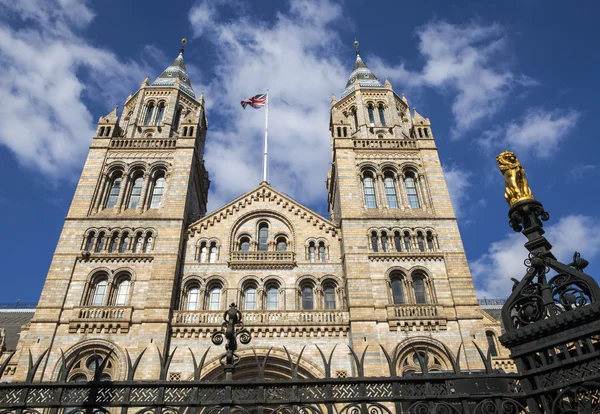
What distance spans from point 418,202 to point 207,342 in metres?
14.8

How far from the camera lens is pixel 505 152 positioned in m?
7.83

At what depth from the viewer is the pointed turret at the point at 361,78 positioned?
35.7 m

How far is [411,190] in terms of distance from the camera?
2845 cm

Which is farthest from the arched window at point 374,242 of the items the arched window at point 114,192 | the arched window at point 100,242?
the arched window at point 114,192

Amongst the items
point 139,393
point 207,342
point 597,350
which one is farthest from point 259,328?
point 597,350

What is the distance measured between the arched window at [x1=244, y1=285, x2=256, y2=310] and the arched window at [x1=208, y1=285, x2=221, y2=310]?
140cm

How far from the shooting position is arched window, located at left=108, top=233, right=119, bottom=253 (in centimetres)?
2477

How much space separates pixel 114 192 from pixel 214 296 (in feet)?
31.3

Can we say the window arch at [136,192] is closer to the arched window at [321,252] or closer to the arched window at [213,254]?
the arched window at [213,254]

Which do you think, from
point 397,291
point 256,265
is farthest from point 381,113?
point 256,265

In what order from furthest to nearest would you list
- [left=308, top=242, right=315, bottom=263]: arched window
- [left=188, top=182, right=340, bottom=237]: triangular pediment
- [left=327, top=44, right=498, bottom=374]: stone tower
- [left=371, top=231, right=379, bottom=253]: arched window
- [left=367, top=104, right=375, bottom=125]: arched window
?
[left=367, top=104, right=375, bottom=125]: arched window, [left=188, top=182, right=340, bottom=237]: triangular pediment, [left=308, top=242, right=315, bottom=263]: arched window, [left=371, top=231, right=379, bottom=253]: arched window, [left=327, top=44, right=498, bottom=374]: stone tower

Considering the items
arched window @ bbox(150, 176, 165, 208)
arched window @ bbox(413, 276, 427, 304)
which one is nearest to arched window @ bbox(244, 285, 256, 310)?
arched window @ bbox(150, 176, 165, 208)

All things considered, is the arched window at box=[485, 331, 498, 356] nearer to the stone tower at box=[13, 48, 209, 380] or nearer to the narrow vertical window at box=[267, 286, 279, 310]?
the narrow vertical window at box=[267, 286, 279, 310]

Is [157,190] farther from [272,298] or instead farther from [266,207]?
[272,298]
